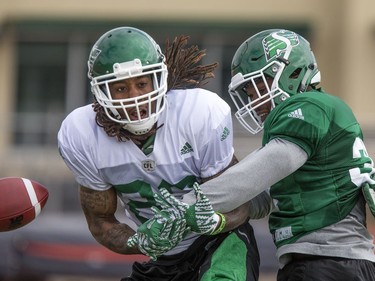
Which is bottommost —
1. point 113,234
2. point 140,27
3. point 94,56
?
point 140,27

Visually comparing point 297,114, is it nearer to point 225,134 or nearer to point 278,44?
point 225,134

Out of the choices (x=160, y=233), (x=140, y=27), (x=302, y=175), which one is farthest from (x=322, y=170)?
(x=140, y=27)

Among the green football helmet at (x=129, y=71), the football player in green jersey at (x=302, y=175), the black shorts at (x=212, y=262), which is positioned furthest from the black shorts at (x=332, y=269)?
the green football helmet at (x=129, y=71)

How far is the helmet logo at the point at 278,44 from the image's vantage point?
4.95 metres

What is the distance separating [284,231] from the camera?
4.77 meters

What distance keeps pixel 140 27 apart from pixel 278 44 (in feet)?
34.0

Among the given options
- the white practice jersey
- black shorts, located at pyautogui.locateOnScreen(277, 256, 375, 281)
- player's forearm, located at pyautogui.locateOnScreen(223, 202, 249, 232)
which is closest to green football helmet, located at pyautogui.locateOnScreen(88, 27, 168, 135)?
the white practice jersey

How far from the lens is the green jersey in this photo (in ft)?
15.0

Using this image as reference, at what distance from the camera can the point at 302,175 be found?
4684 millimetres

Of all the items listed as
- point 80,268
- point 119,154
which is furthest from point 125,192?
point 80,268

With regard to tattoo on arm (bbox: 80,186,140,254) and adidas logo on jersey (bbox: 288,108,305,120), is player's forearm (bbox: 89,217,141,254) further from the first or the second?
adidas logo on jersey (bbox: 288,108,305,120)

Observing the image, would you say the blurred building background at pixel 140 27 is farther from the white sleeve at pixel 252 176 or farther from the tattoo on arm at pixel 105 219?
the white sleeve at pixel 252 176

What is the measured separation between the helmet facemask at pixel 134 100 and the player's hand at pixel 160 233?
0.46 meters

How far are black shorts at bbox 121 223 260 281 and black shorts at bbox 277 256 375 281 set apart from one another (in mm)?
228
